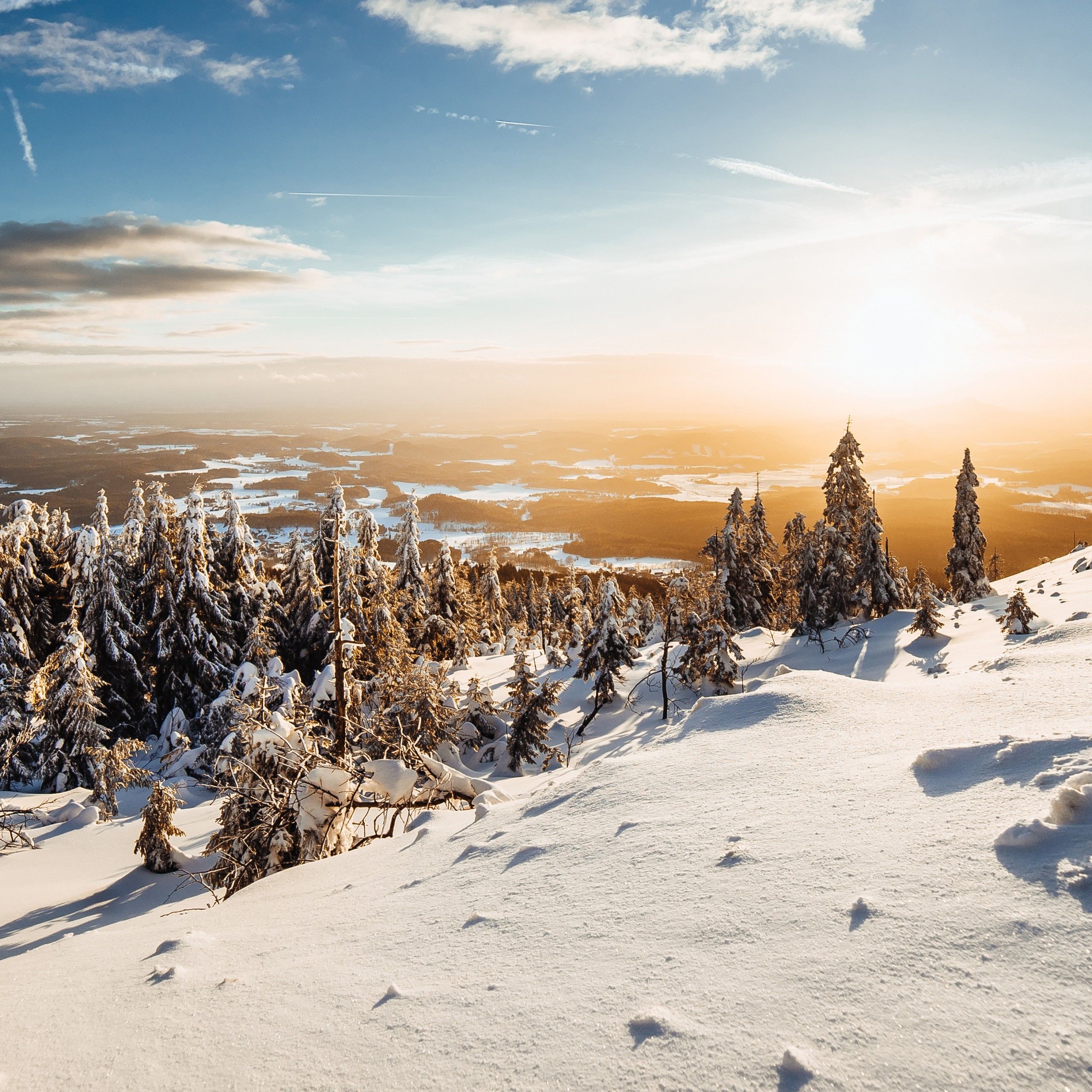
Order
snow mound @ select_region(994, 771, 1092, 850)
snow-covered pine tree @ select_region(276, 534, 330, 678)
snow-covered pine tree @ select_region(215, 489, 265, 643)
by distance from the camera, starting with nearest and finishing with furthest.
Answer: snow mound @ select_region(994, 771, 1092, 850)
snow-covered pine tree @ select_region(276, 534, 330, 678)
snow-covered pine tree @ select_region(215, 489, 265, 643)

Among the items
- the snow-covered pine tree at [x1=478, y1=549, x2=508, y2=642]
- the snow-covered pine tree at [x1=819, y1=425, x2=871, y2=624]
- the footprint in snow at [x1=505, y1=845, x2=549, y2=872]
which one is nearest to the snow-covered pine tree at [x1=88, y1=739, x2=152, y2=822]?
the footprint in snow at [x1=505, y1=845, x2=549, y2=872]

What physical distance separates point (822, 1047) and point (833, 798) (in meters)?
2.41

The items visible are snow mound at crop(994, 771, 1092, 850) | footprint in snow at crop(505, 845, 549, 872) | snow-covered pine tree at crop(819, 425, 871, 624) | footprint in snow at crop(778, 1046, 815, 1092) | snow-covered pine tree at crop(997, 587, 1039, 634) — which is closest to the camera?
footprint in snow at crop(778, 1046, 815, 1092)

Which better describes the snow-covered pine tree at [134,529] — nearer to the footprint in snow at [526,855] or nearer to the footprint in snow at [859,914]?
the footprint in snow at [526,855]

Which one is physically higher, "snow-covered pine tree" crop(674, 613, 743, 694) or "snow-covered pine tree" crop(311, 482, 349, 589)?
"snow-covered pine tree" crop(311, 482, 349, 589)

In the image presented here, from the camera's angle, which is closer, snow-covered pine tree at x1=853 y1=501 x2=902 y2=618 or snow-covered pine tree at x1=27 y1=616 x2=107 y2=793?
snow-covered pine tree at x1=27 y1=616 x2=107 y2=793

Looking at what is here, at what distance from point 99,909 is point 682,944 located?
9657 mm

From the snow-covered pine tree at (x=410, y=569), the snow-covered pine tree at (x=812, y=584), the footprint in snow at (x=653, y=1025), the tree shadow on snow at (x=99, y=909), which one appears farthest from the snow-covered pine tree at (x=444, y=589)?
the footprint in snow at (x=653, y=1025)

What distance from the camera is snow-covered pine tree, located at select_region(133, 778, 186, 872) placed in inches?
388

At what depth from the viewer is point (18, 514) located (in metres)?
22.3

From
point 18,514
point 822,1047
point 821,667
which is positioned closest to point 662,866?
point 822,1047

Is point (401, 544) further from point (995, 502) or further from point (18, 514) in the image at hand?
point (995, 502)

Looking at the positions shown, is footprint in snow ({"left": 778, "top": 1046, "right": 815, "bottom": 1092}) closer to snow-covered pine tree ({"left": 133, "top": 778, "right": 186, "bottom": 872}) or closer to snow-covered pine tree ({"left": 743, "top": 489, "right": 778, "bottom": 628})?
snow-covered pine tree ({"left": 133, "top": 778, "right": 186, "bottom": 872})

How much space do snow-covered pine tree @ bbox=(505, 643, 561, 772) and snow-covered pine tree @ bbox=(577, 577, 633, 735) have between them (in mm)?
4183
